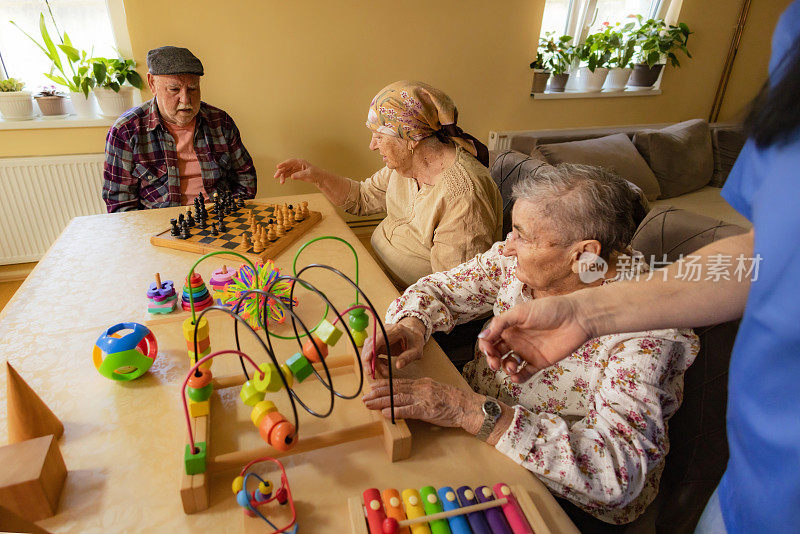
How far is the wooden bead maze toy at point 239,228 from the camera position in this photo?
63.9 inches

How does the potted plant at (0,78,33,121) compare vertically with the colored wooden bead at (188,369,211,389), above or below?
above

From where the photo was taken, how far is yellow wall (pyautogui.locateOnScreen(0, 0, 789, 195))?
2742 mm

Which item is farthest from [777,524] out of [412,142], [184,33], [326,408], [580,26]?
[580,26]

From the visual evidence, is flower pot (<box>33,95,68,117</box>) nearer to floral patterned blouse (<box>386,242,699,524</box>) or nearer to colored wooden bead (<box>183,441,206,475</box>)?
floral patterned blouse (<box>386,242,699,524</box>)

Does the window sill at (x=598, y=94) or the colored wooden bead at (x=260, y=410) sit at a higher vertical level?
the window sill at (x=598, y=94)

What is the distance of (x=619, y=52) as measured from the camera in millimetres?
3797

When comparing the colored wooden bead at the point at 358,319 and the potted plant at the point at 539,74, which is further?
the potted plant at the point at 539,74

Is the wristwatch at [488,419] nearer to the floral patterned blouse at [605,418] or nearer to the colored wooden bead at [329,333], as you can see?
the floral patterned blouse at [605,418]

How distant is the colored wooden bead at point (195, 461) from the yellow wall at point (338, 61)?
268 centimetres

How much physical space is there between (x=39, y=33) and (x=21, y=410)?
2892 mm

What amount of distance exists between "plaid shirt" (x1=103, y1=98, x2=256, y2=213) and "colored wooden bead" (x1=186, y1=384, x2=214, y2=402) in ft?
5.25

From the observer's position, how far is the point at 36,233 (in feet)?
9.55

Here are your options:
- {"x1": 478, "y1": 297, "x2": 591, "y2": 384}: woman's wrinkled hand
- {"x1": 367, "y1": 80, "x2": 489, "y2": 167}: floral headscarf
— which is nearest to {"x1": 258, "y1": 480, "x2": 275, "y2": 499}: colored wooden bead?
{"x1": 478, "y1": 297, "x2": 591, "y2": 384}: woman's wrinkled hand

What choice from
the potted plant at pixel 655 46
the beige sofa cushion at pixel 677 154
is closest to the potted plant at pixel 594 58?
the potted plant at pixel 655 46
